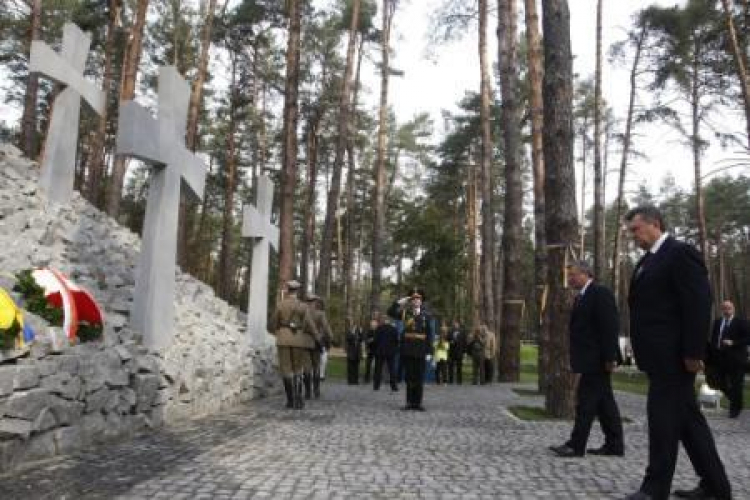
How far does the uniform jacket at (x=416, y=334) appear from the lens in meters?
10.6

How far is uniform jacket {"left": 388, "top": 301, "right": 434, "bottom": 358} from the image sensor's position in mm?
10617

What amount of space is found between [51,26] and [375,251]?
14313 millimetres

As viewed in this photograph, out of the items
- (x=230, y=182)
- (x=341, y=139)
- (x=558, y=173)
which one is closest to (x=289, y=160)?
(x=341, y=139)

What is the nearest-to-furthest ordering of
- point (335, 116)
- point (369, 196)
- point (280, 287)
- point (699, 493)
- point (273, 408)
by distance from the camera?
point (699, 493) → point (273, 408) → point (280, 287) → point (335, 116) → point (369, 196)

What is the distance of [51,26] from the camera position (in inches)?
975

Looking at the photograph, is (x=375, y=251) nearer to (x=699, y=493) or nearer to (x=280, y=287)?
(x=280, y=287)

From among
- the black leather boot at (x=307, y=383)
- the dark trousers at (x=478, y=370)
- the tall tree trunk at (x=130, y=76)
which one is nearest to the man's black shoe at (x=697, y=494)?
the black leather boot at (x=307, y=383)

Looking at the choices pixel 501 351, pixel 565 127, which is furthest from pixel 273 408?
pixel 501 351

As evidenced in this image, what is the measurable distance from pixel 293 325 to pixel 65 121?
533 cm

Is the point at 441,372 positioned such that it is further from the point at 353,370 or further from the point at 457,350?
the point at 353,370

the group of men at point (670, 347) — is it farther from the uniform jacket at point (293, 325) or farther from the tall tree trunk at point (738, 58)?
the tall tree trunk at point (738, 58)

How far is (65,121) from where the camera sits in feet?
38.0

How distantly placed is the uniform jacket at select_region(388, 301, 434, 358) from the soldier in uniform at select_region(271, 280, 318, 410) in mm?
1437

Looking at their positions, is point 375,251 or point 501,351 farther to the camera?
point 375,251
